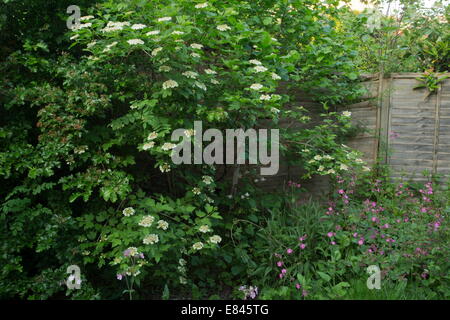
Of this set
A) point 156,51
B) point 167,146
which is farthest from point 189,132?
point 156,51

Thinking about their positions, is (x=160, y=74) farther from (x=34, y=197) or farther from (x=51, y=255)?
(x=51, y=255)

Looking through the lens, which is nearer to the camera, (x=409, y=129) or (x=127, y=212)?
(x=127, y=212)

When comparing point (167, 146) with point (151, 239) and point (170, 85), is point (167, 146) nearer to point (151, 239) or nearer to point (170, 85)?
point (170, 85)

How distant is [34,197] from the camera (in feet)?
9.15

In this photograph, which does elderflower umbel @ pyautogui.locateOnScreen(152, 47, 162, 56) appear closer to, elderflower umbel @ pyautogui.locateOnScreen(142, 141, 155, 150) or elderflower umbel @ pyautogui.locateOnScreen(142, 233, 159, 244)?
elderflower umbel @ pyautogui.locateOnScreen(142, 141, 155, 150)

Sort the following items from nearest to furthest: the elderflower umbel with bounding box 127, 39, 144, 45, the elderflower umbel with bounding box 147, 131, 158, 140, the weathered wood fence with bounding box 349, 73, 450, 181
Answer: the elderflower umbel with bounding box 127, 39, 144, 45
the elderflower umbel with bounding box 147, 131, 158, 140
the weathered wood fence with bounding box 349, 73, 450, 181

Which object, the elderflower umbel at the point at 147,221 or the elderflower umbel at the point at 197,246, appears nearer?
the elderflower umbel at the point at 147,221

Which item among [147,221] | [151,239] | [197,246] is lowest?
[197,246]

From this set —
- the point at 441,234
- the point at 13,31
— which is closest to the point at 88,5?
the point at 13,31

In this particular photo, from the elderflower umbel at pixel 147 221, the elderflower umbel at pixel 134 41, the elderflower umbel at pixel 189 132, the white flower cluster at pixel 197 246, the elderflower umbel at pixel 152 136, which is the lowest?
the white flower cluster at pixel 197 246

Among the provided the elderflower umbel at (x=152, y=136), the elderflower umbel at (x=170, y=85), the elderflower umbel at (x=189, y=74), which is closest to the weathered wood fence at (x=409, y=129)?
the elderflower umbel at (x=189, y=74)

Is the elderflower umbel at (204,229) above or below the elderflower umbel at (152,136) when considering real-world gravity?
below

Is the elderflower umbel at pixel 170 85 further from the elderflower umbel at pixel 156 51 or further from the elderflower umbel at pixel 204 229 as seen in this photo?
the elderflower umbel at pixel 204 229

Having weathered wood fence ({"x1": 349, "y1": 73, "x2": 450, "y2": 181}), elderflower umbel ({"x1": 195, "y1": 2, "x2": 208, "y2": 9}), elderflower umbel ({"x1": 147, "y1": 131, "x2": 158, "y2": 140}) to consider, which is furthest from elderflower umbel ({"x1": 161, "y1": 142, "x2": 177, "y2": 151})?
weathered wood fence ({"x1": 349, "y1": 73, "x2": 450, "y2": 181})
